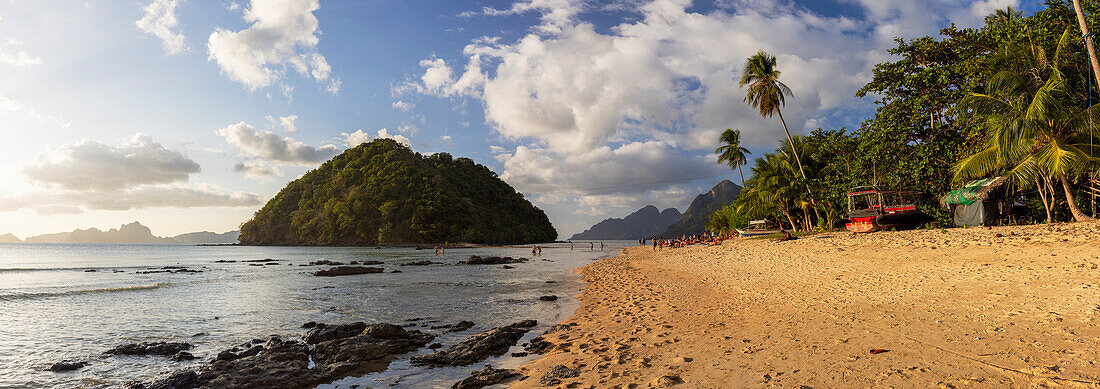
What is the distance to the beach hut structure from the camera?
20.0 meters

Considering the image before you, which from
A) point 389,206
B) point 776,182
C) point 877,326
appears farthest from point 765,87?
point 389,206

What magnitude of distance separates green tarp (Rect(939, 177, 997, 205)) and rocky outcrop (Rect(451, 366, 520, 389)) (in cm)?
2536

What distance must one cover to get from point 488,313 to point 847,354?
1010 centimetres

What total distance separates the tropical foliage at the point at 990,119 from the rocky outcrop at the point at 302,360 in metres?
22.2

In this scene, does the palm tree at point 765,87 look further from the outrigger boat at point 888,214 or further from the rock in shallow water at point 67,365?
the rock in shallow water at point 67,365

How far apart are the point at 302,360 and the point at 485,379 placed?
13.3 feet

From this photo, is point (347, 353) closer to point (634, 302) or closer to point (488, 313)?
point (488, 313)

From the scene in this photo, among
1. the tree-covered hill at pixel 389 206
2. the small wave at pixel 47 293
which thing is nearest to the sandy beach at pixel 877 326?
the small wave at pixel 47 293

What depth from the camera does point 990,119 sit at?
1703cm

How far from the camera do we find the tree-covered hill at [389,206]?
11631 cm

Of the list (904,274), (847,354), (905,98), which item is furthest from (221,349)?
(905,98)

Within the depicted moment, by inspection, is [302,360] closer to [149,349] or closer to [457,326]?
[457,326]

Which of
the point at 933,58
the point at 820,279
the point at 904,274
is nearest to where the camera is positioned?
the point at 904,274

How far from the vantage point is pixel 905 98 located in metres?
25.5
